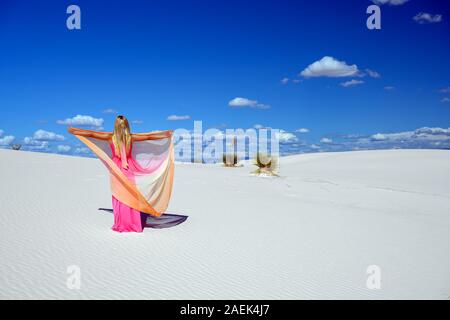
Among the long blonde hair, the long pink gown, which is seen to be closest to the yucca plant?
the long pink gown

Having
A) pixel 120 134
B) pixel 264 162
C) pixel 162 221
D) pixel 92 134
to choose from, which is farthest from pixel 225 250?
pixel 264 162

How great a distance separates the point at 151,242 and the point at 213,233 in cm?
158

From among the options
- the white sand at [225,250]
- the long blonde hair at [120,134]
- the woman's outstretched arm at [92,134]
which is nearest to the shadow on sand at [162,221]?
the white sand at [225,250]

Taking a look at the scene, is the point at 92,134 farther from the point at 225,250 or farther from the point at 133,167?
the point at 225,250

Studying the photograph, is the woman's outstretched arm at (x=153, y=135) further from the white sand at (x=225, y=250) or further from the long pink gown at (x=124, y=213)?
the white sand at (x=225, y=250)

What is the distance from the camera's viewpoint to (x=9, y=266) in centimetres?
544

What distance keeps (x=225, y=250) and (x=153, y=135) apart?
3060mm

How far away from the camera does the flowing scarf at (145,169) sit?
25.5 feet

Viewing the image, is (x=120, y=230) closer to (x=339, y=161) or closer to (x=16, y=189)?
(x=16, y=189)

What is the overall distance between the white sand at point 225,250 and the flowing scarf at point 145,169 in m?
0.70

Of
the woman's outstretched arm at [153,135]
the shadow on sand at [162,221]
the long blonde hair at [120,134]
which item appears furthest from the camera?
the shadow on sand at [162,221]

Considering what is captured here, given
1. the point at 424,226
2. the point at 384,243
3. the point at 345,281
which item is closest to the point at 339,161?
the point at 424,226

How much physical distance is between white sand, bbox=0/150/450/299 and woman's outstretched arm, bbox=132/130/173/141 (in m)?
2.01

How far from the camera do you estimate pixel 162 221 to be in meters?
9.21
